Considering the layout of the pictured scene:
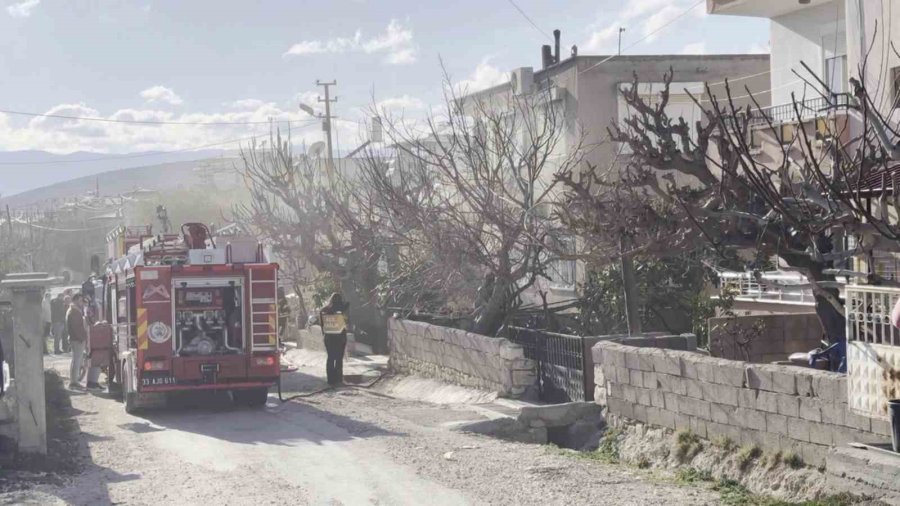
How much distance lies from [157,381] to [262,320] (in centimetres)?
178

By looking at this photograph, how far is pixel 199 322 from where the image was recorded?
1723cm

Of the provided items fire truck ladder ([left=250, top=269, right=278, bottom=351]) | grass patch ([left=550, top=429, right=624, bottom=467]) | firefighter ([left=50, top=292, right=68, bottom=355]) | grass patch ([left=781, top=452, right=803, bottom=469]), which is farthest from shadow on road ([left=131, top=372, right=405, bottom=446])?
firefighter ([left=50, top=292, right=68, bottom=355])

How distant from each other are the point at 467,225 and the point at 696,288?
4293 mm

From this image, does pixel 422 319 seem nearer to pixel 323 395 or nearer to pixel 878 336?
pixel 323 395

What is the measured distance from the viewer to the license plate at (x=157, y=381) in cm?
1659

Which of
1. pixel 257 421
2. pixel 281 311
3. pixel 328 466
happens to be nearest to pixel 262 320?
pixel 257 421

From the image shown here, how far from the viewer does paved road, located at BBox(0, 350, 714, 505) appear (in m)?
10.7

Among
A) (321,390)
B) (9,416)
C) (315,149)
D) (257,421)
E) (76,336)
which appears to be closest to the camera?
(9,416)

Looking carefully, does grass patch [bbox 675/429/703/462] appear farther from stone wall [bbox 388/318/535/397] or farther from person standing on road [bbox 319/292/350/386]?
person standing on road [bbox 319/292/350/386]

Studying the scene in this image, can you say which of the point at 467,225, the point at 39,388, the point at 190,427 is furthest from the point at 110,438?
the point at 467,225

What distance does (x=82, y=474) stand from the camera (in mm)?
12234

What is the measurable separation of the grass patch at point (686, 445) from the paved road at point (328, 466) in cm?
76

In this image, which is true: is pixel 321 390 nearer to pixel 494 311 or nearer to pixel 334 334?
pixel 334 334

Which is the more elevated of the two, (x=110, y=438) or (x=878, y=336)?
(x=878, y=336)
